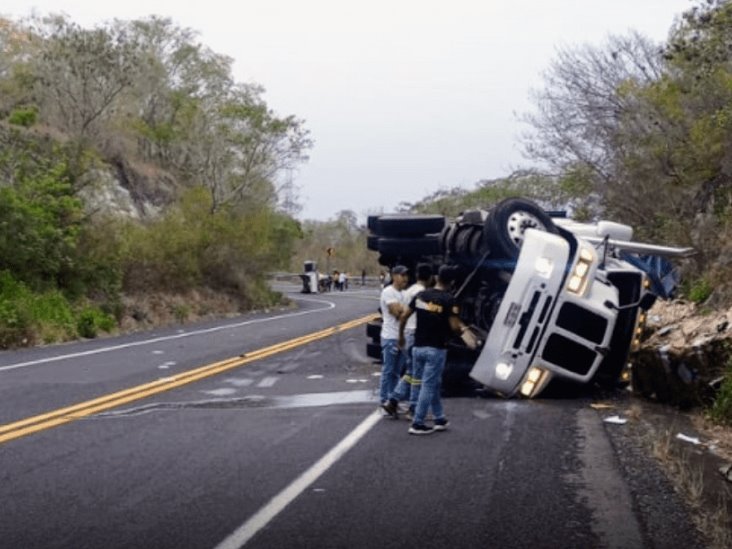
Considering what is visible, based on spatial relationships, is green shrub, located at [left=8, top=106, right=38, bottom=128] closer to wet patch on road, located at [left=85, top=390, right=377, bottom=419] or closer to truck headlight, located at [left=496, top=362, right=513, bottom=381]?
wet patch on road, located at [left=85, top=390, right=377, bottom=419]

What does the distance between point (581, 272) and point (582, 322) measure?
65 cm

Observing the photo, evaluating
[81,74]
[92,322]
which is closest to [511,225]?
[92,322]

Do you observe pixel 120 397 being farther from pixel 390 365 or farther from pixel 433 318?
pixel 433 318

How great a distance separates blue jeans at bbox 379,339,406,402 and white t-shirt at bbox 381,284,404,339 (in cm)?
8

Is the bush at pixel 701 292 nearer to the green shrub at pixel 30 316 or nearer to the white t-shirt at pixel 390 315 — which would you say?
the white t-shirt at pixel 390 315

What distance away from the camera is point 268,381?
1650 cm

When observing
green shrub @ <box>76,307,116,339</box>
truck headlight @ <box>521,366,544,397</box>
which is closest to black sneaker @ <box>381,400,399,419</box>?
truck headlight @ <box>521,366,544,397</box>

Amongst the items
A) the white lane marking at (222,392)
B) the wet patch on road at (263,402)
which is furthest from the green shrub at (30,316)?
the wet patch on road at (263,402)

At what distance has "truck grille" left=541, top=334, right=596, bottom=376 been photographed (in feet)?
45.0

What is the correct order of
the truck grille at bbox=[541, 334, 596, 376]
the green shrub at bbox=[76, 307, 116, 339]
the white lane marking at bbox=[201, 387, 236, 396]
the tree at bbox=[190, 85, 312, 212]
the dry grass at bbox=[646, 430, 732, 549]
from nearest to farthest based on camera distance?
1. the dry grass at bbox=[646, 430, 732, 549]
2. the truck grille at bbox=[541, 334, 596, 376]
3. the white lane marking at bbox=[201, 387, 236, 396]
4. the green shrub at bbox=[76, 307, 116, 339]
5. the tree at bbox=[190, 85, 312, 212]

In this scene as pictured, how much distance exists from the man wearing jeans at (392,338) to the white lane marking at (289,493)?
85 cm

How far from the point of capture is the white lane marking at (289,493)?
7004 millimetres

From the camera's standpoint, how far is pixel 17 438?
10.8 meters

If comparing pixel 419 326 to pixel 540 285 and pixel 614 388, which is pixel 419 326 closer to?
pixel 540 285
